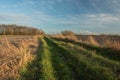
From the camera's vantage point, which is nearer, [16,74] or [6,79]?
[6,79]

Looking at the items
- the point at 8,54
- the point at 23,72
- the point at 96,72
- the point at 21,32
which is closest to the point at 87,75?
the point at 96,72

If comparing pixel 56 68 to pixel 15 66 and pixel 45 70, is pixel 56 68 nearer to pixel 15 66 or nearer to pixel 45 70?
pixel 45 70

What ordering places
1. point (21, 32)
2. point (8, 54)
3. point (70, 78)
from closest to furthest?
point (70, 78), point (8, 54), point (21, 32)

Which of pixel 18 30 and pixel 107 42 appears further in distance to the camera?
pixel 18 30

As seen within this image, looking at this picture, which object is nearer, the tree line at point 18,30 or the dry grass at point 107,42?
the dry grass at point 107,42

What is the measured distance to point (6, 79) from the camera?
9.92 m

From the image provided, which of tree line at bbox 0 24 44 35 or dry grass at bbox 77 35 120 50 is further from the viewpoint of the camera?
tree line at bbox 0 24 44 35

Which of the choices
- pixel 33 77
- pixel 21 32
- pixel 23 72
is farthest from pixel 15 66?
pixel 21 32

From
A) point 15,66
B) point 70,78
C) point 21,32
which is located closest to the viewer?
point 70,78

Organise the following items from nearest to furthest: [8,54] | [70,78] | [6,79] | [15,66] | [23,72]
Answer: [6,79]
[70,78]
[23,72]
[15,66]
[8,54]

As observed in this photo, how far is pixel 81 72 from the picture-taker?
468 inches

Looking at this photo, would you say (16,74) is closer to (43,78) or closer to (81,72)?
(43,78)

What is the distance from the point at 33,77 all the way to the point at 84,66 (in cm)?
350

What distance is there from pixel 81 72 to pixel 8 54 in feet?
24.0
